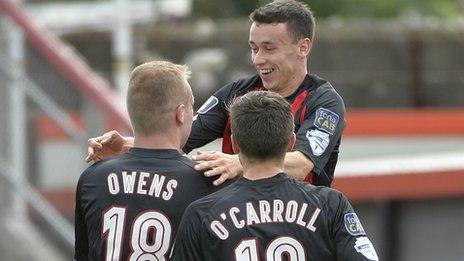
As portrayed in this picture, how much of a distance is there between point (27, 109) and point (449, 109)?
10.7 meters

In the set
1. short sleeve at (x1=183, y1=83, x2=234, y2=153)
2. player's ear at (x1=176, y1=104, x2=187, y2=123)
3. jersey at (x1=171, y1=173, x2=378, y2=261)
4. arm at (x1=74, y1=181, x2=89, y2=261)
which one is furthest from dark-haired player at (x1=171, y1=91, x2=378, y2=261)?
short sleeve at (x1=183, y1=83, x2=234, y2=153)

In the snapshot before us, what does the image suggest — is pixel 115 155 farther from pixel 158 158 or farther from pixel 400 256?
pixel 400 256

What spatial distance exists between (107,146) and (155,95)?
61 centimetres

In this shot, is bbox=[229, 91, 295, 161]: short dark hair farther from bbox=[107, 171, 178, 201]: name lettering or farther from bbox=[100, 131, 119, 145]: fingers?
bbox=[100, 131, 119, 145]: fingers

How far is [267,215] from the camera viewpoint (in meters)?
5.05

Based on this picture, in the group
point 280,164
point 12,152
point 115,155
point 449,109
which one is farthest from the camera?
point 449,109

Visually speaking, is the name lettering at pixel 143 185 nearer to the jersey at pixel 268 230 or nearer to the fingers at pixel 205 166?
the fingers at pixel 205 166

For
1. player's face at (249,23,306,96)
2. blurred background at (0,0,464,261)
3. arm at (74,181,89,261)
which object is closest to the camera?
arm at (74,181,89,261)

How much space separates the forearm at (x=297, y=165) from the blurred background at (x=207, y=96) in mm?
3754

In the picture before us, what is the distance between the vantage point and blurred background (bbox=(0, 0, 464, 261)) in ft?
33.3

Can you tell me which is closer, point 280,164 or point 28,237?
point 280,164

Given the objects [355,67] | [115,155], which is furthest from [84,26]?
[115,155]

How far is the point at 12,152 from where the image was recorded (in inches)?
403

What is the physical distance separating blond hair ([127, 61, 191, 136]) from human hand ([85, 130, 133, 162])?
1.53 ft
